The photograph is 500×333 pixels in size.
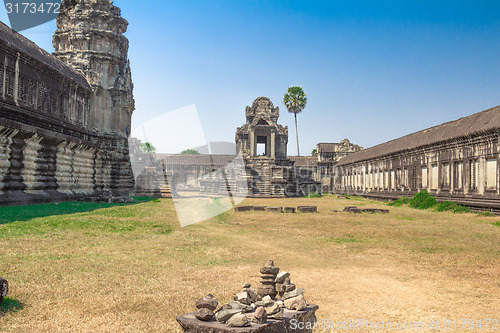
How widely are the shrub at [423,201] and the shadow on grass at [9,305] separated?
2247cm

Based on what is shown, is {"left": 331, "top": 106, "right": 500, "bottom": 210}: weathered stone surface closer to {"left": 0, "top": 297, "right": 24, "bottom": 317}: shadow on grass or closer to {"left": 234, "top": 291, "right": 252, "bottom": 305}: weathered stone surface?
{"left": 234, "top": 291, "right": 252, "bottom": 305}: weathered stone surface

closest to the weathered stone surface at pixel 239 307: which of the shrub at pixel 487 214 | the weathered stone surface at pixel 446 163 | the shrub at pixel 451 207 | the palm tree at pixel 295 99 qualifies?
the shrub at pixel 487 214

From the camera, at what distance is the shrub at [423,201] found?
73.9ft

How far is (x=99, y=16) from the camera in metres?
28.6

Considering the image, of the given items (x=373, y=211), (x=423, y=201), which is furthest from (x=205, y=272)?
(x=423, y=201)

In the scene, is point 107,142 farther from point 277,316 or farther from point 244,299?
point 277,316

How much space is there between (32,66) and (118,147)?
34.4ft

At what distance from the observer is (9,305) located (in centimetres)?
404

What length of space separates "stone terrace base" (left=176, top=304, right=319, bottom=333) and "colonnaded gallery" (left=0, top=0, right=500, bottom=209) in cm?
1389

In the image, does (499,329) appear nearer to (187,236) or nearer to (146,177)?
(187,236)

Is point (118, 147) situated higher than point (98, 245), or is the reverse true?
point (118, 147)

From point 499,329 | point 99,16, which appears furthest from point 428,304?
point 99,16

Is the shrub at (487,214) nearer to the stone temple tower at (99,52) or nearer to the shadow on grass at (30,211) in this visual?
the shadow on grass at (30,211)

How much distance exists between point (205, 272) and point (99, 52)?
2693cm
